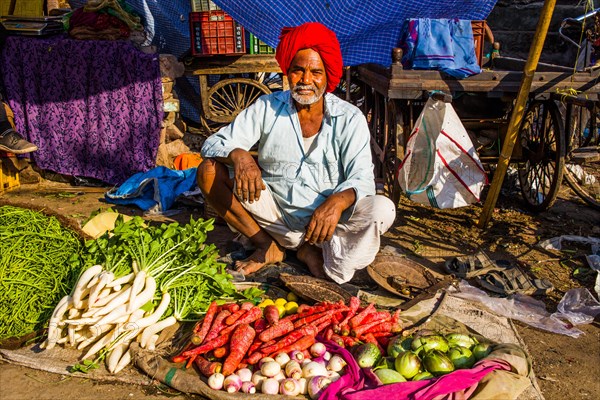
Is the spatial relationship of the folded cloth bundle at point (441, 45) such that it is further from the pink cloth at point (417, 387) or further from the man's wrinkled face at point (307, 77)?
the pink cloth at point (417, 387)

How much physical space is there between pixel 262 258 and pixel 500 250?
1886 mm

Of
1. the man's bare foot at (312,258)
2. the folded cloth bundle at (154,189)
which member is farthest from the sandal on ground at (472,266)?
the folded cloth bundle at (154,189)

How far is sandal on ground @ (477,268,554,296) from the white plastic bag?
32.7 inches

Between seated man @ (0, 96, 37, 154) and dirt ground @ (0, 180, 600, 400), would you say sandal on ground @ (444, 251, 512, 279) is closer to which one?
dirt ground @ (0, 180, 600, 400)

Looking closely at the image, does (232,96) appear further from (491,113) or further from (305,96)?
(305,96)

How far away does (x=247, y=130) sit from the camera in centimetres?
363

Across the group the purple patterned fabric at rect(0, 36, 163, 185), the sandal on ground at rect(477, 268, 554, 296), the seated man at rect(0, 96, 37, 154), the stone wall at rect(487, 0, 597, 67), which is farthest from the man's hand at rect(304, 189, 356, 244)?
the stone wall at rect(487, 0, 597, 67)

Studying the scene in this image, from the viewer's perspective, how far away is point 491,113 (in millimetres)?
5684

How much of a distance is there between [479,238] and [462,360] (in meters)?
2.27

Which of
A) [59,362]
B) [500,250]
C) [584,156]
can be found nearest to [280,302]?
[59,362]

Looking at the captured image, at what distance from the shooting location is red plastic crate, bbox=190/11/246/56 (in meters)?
6.88

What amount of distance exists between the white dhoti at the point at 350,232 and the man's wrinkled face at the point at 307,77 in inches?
24.9

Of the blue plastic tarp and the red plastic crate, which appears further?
the red plastic crate

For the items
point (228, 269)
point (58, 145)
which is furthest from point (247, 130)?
point (58, 145)
